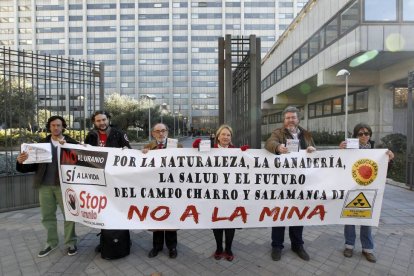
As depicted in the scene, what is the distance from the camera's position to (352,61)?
48.6 ft

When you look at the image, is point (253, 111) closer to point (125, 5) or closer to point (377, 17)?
point (377, 17)

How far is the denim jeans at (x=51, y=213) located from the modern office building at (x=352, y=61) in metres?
13.4

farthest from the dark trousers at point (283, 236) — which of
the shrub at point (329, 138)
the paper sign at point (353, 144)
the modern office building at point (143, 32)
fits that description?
the modern office building at point (143, 32)

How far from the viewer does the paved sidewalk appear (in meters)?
3.45

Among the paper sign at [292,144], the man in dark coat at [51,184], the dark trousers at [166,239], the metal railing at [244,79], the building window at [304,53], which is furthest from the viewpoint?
the building window at [304,53]

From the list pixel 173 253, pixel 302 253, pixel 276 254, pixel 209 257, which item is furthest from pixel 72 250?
pixel 302 253

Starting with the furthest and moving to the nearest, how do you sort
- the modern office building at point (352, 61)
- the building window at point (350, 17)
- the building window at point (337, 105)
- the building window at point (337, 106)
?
the building window at point (337, 105), the building window at point (337, 106), the building window at point (350, 17), the modern office building at point (352, 61)

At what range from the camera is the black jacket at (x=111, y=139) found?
3.90 m

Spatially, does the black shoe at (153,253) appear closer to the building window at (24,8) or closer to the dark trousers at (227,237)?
the dark trousers at (227,237)

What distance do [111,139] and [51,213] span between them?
1.33 m

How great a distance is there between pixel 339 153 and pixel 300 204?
0.84 metres

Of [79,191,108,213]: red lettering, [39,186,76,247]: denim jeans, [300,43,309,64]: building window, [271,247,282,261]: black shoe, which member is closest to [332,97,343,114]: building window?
[300,43,309,64]: building window

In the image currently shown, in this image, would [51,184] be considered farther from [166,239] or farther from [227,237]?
[227,237]

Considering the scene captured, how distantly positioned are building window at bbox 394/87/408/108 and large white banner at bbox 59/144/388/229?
649 inches
